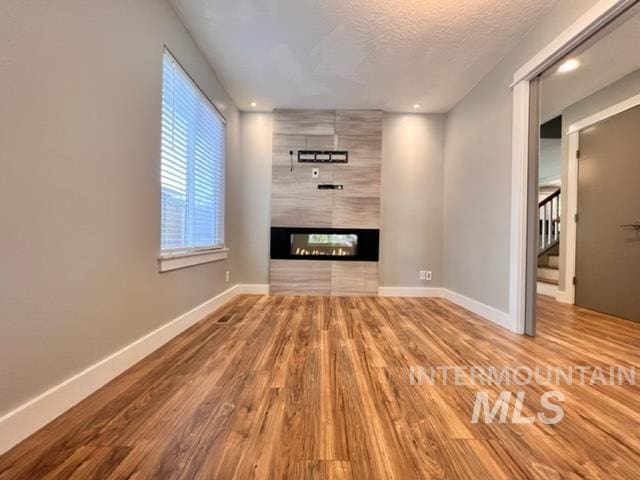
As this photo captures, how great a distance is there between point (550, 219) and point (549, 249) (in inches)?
30.8

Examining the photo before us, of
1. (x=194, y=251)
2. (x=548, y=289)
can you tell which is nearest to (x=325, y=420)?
(x=194, y=251)

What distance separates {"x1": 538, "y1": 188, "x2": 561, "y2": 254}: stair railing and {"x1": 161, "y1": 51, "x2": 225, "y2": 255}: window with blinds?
5.71 metres

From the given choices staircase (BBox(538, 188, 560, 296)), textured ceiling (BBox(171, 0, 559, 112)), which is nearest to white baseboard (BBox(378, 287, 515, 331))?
staircase (BBox(538, 188, 560, 296))

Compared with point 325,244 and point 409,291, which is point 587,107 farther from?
point 325,244

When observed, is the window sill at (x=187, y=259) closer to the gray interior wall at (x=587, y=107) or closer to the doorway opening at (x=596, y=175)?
the doorway opening at (x=596, y=175)

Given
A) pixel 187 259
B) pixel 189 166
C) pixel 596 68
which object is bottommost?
pixel 187 259

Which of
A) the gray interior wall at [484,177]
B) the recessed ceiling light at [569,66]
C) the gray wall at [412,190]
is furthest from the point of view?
the gray wall at [412,190]

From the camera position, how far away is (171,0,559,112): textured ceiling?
2197 mm

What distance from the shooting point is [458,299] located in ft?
12.1

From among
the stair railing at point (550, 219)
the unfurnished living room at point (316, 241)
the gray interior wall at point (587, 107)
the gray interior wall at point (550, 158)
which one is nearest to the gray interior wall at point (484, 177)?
the unfurnished living room at point (316, 241)

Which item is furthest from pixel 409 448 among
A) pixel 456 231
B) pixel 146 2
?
pixel 456 231

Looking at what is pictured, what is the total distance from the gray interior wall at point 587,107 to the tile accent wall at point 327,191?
2.39 m

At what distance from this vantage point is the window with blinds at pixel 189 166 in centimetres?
225

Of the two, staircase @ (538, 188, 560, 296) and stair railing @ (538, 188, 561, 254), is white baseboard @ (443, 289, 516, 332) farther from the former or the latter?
stair railing @ (538, 188, 561, 254)
